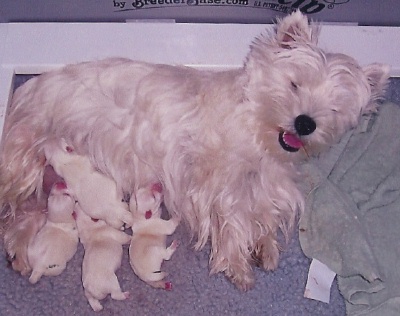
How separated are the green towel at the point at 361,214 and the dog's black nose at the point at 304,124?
40 centimetres

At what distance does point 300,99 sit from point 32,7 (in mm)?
1089

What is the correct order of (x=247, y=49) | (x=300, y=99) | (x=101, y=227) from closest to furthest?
(x=300, y=99), (x=101, y=227), (x=247, y=49)

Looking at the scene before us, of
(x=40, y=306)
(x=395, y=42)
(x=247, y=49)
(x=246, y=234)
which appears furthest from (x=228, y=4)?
(x=40, y=306)

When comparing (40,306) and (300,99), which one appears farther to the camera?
(40,306)

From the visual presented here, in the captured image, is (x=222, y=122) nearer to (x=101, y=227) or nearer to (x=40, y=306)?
(x=101, y=227)

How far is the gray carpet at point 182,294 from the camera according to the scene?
2256 millimetres

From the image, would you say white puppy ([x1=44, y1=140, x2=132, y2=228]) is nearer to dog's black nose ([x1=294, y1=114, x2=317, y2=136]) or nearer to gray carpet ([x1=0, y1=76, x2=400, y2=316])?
gray carpet ([x1=0, y1=76, x2=400, y2=316])

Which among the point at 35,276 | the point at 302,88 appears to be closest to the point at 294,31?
the point at 302,88

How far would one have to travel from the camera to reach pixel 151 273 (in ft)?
7.03

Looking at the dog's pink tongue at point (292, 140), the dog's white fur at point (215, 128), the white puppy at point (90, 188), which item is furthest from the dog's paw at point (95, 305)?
the dog's pink tongue at point (292, 140)

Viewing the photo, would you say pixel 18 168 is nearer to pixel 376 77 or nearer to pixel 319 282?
pixel 319 282

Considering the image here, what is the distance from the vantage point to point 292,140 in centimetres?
208

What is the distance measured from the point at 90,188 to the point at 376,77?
889 millimetres

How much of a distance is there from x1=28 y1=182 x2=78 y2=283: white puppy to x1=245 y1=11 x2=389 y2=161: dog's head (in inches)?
23.7
